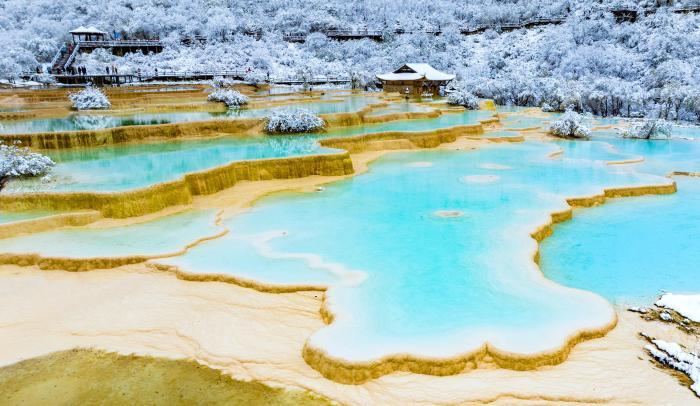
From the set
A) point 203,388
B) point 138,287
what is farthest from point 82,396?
point 138,287

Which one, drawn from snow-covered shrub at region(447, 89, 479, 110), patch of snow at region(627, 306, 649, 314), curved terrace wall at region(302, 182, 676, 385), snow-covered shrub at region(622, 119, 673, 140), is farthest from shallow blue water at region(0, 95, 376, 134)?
patch of snow at region(627, 306, 649, 314)

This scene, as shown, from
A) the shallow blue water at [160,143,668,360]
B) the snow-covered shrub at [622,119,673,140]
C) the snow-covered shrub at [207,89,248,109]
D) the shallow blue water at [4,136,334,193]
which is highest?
the snow-covered shrub at [207,89,248,109]

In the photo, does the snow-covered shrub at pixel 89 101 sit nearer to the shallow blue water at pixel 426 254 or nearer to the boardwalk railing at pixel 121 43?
the shallow blue water at pixel 426 254

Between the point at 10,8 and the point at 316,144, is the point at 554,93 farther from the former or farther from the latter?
the point at 10,8

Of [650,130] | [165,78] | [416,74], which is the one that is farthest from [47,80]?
[650,130]

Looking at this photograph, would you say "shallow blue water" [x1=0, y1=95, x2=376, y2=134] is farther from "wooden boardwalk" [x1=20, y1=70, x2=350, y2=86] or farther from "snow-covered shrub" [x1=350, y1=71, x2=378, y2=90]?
"snow-covered shrub" [x1=350, y1=71, x2=378, y2=90]

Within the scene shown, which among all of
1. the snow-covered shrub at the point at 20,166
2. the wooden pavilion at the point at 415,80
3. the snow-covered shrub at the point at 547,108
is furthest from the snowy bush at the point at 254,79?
the snow-covered shrub at the point at 20,166
